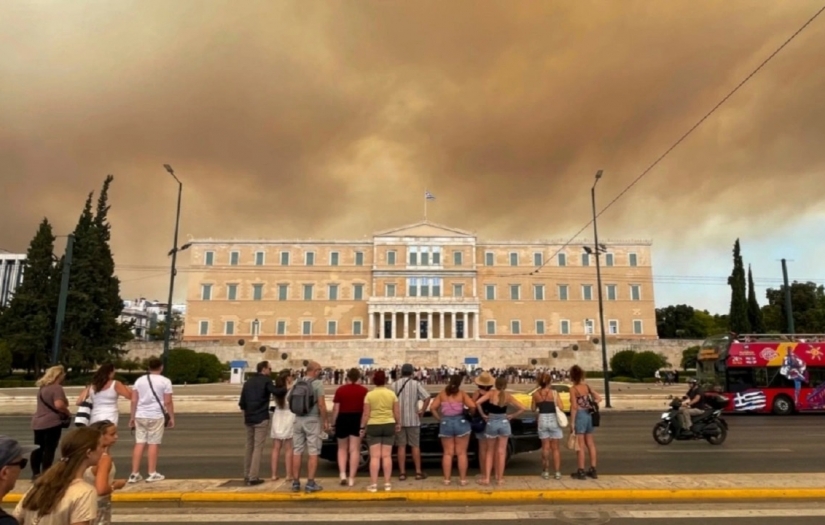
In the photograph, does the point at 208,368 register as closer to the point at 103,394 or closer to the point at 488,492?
the point at 103,394

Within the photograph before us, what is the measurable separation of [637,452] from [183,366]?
37.0 meters

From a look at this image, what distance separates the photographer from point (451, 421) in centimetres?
784

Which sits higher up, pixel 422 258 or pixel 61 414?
pixel 422 258

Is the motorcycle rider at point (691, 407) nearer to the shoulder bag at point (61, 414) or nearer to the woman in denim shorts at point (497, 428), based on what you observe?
the woman in denim shorts at point (497, 428)

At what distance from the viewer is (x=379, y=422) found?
757 cm

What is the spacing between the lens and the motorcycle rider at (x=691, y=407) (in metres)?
12.2

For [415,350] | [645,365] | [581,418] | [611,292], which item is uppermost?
[611,292]

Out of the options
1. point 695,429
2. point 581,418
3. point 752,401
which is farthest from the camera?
point 752,401

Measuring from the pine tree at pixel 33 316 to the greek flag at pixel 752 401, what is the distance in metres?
44.0

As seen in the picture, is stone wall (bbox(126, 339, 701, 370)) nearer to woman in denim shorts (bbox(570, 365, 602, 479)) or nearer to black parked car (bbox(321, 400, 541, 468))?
black parked car (bbox(321, 400, 541, 468))

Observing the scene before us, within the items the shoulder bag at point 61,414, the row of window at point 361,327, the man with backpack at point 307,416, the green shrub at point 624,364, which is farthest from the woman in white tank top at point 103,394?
the row of window at point 361,327

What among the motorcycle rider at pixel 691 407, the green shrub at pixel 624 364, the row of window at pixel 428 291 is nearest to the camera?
the motorcycle rider at pixel 691 407

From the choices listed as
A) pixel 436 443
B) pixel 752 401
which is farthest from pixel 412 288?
pixel 436 443

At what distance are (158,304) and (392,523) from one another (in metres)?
178
